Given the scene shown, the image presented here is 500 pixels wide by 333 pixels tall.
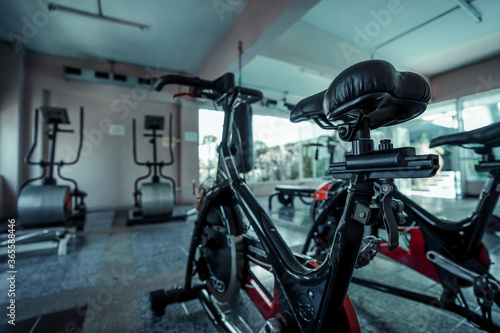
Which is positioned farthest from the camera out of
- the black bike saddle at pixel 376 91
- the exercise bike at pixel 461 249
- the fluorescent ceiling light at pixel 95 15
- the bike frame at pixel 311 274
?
the fluorescent ceiling light at pixel 95 15

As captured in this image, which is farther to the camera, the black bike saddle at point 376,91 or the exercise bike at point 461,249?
the exercise bike at point 461,249

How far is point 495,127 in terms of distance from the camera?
3.31 ft

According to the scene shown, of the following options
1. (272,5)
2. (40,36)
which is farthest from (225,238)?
(40,36)

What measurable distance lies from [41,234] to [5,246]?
27cm

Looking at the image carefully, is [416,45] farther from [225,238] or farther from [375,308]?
[225,238]

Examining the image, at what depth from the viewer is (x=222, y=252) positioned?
1.15 meters

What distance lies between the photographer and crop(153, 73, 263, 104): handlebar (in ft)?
3.79

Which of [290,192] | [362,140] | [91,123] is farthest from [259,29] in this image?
[91,123]

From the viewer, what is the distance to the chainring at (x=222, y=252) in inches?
42.3

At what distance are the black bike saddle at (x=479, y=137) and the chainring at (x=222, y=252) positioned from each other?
122 centimetres

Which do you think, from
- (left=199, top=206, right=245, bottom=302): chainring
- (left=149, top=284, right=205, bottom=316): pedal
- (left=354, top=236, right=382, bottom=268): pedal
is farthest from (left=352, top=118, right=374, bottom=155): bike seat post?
(left=149, top=284, right=205, bottom=316): pedal

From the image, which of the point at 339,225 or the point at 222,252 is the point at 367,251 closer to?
the point at 339,225

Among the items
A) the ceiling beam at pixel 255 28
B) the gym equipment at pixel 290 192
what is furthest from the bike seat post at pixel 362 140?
the gym equipment at pixel 290 192

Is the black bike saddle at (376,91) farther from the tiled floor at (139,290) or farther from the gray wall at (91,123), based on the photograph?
the gray wall at (91,123)
